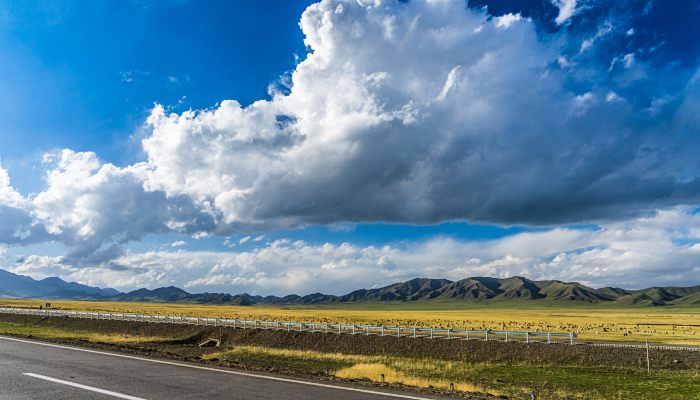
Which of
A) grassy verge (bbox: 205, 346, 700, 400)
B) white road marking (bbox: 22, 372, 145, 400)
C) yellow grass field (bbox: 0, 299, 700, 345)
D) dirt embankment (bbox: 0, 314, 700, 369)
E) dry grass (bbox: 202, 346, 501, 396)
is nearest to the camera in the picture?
white road marking (bbox: 22, 372, 145, 400)

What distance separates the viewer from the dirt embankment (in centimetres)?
3155

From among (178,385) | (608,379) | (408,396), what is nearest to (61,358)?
(178,385)

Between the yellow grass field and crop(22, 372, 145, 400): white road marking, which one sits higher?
crop(22, 372, 145, 400): white road marking

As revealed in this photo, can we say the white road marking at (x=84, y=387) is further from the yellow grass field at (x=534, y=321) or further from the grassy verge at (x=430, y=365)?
the yellow grass field at (x=534, y=321)

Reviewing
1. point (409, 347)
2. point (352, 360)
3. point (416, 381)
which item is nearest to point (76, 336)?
point (352, 360)

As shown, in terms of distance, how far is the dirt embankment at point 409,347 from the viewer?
1242 inches

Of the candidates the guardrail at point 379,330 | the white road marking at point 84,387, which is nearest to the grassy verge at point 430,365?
the guardrail at point 379,330

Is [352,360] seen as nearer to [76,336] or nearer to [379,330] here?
[379,330]

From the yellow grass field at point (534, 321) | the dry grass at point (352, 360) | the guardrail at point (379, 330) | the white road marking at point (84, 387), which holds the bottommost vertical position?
the yellow grass field at point (534, 321)

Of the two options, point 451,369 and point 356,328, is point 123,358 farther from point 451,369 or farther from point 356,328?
point 356,328

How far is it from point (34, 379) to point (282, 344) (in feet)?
108

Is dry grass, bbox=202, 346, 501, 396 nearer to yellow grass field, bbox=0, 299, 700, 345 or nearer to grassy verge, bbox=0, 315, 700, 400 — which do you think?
grassy verge, bbox=0, 315, 700, 400

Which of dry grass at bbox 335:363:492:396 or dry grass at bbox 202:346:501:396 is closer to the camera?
dry grass at bbox 335:363:492:396

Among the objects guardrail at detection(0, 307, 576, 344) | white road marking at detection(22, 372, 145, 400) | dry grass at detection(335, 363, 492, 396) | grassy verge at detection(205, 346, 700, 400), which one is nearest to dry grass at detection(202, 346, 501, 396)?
grassy verge at detection(205, 346, 700, 400)
